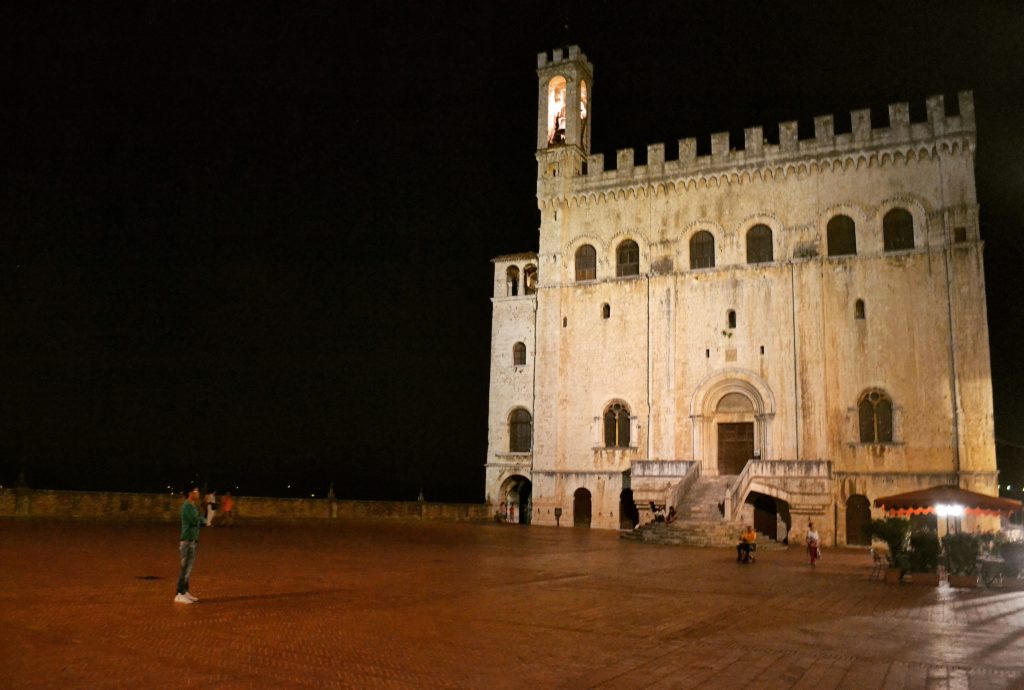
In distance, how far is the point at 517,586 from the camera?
14125mm

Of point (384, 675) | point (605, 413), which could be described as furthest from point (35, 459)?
point (384, 675)

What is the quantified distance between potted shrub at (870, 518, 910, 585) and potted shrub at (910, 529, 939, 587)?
25 cm

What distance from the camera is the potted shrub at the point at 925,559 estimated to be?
55.1 feet

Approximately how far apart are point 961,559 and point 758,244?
20.2 metres

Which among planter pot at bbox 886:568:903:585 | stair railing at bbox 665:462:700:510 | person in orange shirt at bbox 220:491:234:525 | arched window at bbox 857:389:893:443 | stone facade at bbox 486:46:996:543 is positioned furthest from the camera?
arched window at bbox 857:389:893:443

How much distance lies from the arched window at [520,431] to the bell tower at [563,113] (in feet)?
38.0

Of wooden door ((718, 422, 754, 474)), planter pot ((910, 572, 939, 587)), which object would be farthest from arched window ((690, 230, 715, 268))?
planter pot ((910, 572, 939, 587))

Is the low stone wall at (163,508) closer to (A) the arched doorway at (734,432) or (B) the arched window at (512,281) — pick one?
(B) the arched window at (512,281)

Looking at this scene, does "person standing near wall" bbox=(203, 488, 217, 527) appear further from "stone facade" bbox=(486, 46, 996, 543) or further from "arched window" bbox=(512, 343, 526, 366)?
"arched window" bbox=(512, 343, 526, 366)

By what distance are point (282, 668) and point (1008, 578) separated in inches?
612

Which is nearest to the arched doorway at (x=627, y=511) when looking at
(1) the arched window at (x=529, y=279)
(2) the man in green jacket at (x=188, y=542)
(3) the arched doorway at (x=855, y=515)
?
(3) the arched doorway at (x=855, y=515)

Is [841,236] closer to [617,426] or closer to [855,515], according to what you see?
[855,515]

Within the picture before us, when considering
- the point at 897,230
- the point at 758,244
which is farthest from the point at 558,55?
the point at 897,230

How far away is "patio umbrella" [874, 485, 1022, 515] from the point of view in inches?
823
